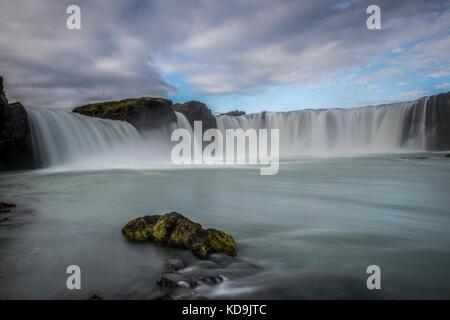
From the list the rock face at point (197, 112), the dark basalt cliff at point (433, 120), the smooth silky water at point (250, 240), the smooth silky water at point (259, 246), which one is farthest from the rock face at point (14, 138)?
the dark basalt cliff at point (433, 120)

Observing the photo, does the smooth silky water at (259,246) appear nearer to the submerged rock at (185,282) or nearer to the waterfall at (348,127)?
the submerged rock at (185,282)

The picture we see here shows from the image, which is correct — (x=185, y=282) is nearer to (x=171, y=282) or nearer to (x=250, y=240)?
(x=171, y=282)

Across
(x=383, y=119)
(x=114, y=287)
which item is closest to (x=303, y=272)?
(x=114, y=287)

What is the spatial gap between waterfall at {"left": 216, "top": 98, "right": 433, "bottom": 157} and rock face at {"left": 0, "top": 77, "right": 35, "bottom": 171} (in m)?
31.2

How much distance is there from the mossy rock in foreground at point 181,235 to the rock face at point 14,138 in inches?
593

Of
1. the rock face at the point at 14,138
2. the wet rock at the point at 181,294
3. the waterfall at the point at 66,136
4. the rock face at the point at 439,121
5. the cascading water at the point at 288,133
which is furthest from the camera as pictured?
the rock face at the point at 439,121

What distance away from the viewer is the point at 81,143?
19406 millimetres

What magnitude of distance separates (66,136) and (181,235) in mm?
18507

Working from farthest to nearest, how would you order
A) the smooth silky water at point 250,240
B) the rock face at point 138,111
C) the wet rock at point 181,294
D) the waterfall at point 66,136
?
the rock face at point 138,111 → the waterfall at point 66,136 → the smooth silky water at point 250,240 → the wet rock at point 181,294

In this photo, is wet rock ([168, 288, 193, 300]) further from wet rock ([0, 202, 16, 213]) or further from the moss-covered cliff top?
the moss-covered cliff top

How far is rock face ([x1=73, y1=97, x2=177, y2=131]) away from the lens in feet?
91.4

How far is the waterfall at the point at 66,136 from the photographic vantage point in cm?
1689

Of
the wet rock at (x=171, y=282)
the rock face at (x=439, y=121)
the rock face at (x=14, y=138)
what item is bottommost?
the wet rock at (x=171, y=282)
